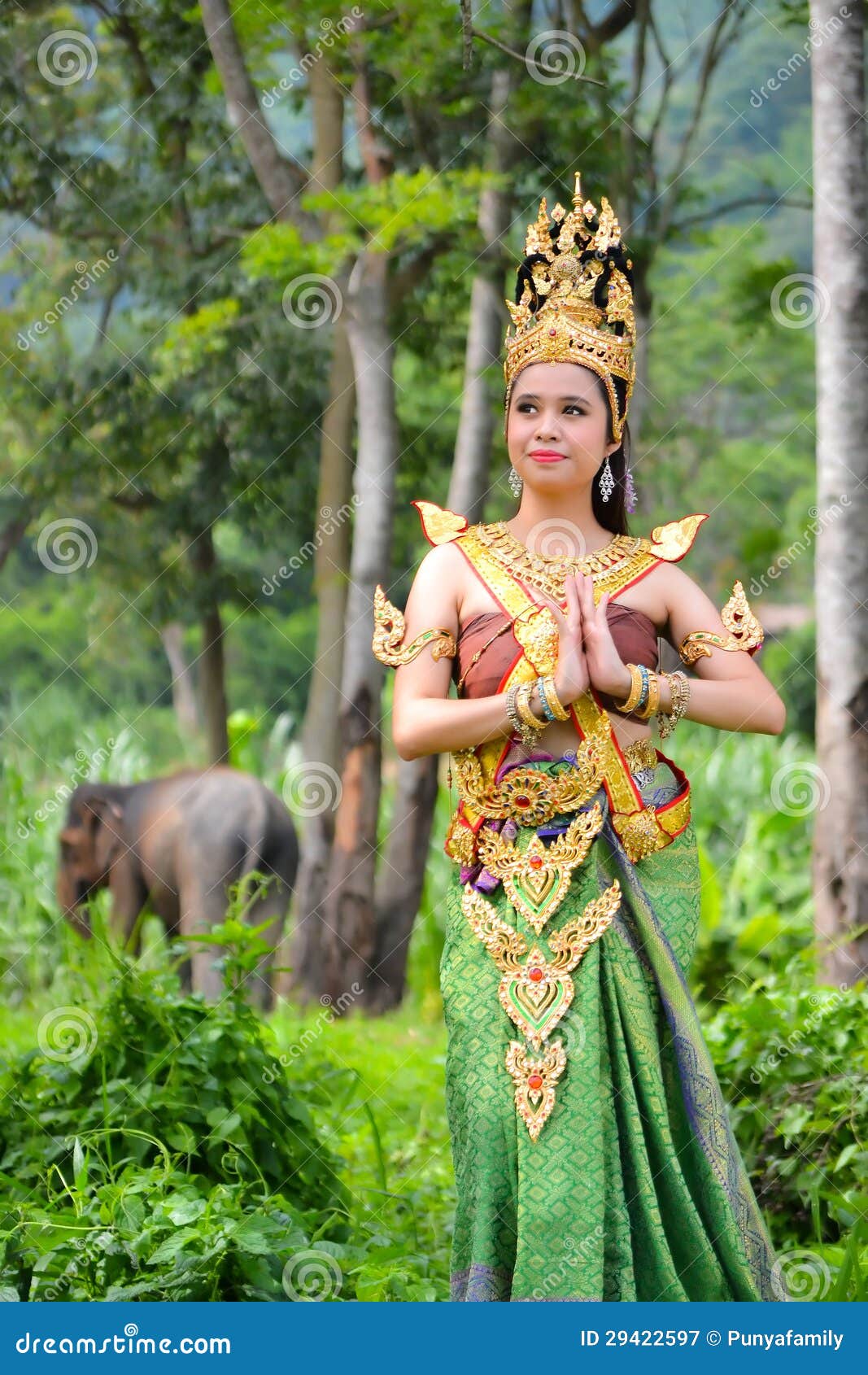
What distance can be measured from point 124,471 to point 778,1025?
23.3ft

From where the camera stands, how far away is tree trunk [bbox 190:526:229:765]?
1064cm

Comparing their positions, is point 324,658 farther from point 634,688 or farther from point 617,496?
point 634,688

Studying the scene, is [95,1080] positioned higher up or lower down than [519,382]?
lower down

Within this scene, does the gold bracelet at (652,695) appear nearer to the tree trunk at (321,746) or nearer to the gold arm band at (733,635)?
the gold arm band at (733,635)

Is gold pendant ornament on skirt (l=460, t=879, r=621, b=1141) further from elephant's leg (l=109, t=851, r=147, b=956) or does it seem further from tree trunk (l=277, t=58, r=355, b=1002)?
tree trunk (l=277, t=58, r=355, b=1002)

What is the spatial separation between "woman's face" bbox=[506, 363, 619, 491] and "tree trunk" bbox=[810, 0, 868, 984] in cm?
248

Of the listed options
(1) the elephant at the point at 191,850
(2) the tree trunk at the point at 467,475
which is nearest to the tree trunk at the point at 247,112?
(2) the tree trunk at the point at 467,475

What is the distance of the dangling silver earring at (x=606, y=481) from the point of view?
314cm

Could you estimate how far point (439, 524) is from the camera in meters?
3.21

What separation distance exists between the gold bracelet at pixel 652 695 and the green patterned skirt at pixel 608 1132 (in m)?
0.21

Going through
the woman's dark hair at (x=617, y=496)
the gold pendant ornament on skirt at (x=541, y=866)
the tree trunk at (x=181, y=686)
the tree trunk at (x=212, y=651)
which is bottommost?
the gold pendant ornament on skirt at (x=541, y=866)

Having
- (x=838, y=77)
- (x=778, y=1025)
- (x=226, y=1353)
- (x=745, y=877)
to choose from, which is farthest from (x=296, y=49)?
(x=226, y=1353)

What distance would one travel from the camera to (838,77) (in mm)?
5270

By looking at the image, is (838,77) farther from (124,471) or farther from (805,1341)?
(124,471)
